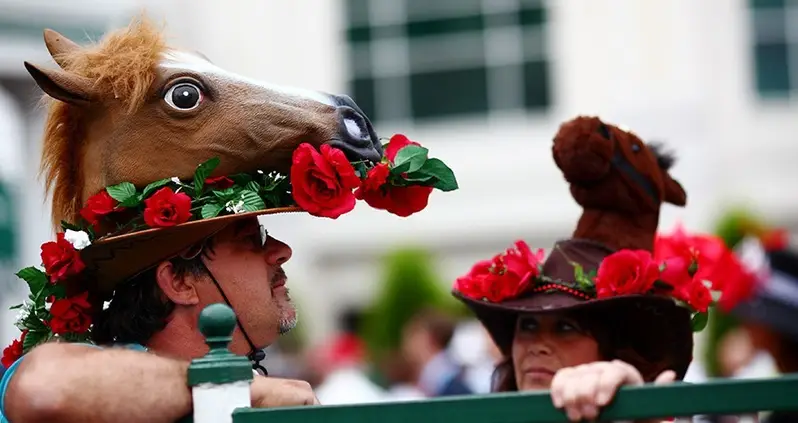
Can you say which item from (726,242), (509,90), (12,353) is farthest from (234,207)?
(509,90)

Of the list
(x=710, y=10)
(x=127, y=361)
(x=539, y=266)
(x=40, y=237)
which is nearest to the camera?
(x=127, y=361)

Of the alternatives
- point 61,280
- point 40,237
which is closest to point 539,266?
point 61,280

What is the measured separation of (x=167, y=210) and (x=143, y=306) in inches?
9.6

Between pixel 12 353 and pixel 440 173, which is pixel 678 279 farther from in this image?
pixel 12 353

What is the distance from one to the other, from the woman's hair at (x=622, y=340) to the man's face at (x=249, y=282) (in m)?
1.09

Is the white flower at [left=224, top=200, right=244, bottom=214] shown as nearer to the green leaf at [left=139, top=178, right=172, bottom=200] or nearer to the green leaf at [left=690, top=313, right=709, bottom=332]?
the green leaf at [left=139, top=178, right=172, bottom=200]

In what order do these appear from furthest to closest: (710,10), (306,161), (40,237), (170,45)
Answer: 1. (710,10)
2. (40,237)
3. (170,45)
4. (306,161)

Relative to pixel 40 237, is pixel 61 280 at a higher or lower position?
higher

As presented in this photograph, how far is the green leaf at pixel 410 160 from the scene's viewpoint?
10.5 ft

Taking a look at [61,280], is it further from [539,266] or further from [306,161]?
[539,266]

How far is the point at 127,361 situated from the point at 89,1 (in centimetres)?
1347

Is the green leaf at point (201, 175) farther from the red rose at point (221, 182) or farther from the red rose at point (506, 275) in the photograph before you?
the red rose at point (506, 275)

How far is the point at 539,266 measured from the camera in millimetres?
4188

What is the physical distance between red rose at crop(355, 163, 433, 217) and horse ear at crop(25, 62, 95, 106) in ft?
2.00
